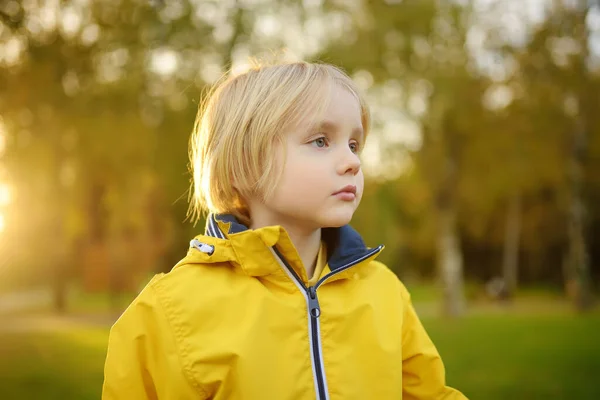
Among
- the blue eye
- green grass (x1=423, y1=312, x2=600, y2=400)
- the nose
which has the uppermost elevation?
the blue eye

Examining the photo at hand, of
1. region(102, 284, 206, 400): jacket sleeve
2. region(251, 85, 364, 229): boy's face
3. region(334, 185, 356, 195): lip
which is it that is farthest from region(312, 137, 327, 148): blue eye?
region(102, 284, 206, 400): jacket sleeve

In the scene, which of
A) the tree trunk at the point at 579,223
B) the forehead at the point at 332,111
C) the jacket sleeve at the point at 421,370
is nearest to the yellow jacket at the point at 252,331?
the jacket sleeve at the point at 421,370

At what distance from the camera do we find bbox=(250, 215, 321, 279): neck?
1.95 m

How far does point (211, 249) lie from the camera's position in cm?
181

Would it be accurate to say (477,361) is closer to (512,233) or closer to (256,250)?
(256,250)

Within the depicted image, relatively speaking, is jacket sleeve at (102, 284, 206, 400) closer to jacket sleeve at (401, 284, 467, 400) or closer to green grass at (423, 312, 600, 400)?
jacket sleeve at (401, 284, 467, 400)

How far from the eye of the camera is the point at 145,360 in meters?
1.73

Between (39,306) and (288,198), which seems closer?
(288,198)

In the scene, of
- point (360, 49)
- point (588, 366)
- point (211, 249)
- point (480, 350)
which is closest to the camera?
point (211, 249)

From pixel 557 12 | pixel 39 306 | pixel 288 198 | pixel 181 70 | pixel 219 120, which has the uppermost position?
pixel 557 12

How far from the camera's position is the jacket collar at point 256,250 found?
178 centimetres

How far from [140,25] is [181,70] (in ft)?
5.53

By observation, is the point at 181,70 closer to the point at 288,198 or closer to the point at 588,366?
the point at 588,366

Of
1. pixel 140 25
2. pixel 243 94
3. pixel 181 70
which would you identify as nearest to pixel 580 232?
pixel 181 70
